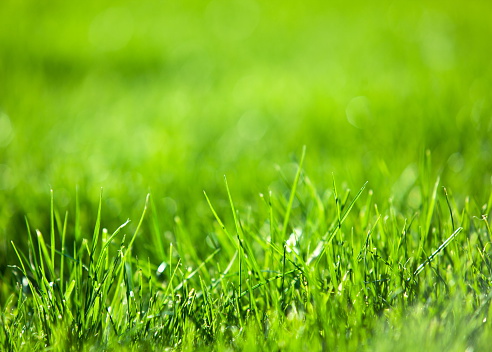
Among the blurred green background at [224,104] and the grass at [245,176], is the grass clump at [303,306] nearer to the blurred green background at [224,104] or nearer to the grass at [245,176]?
the grass at [245,176]

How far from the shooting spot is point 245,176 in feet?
6.18

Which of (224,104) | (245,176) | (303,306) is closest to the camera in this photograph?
(303,306)

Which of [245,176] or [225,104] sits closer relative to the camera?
[245,176]

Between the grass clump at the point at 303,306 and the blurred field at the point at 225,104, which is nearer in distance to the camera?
the grass clump at the point at 303,306

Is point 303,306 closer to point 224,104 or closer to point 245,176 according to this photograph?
point 245,176

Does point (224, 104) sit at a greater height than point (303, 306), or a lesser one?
greater

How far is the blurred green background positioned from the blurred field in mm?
11

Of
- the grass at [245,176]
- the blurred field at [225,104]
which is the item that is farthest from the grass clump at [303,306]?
the blurred field at [225,104]

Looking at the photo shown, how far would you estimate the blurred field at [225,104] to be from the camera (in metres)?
1.79

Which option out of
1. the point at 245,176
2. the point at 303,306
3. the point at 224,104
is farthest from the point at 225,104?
the point at 303,306

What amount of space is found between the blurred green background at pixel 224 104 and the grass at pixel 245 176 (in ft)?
0.05

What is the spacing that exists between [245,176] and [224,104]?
103cm

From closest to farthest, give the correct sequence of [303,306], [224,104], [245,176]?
[303,306] → [245,176] → [224,104]

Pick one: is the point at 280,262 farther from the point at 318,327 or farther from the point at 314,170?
the point at 314,170
